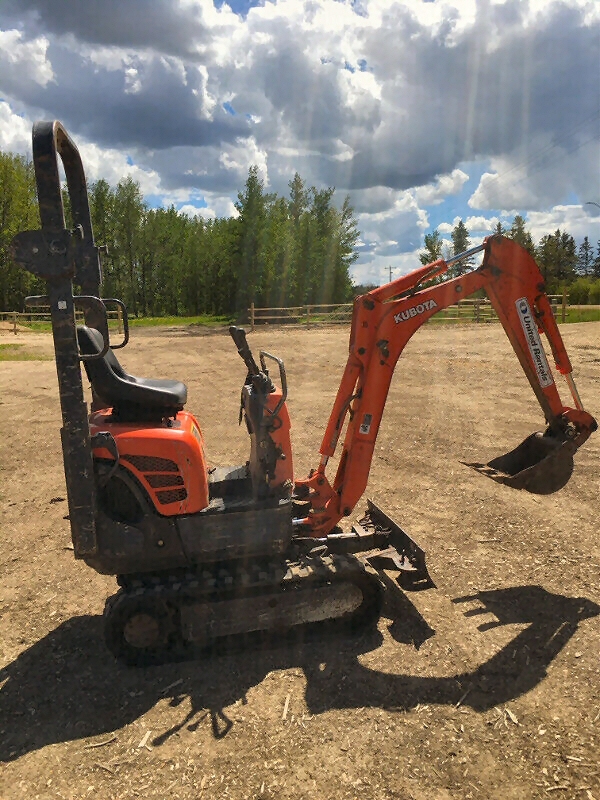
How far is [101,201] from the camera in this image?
52.7 metres

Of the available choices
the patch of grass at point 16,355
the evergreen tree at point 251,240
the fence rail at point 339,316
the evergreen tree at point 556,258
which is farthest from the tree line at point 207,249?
the evergreen tree at point 556,258

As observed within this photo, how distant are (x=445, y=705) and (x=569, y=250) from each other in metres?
89.3

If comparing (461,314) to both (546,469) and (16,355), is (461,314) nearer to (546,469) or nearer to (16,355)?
(16,355)

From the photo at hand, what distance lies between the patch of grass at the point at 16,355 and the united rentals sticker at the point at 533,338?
19811 millimetres

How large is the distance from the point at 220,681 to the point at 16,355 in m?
21.3

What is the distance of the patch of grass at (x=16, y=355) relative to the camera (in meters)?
21.9

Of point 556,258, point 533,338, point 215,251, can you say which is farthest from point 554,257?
point 533,338

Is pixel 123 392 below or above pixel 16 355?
above

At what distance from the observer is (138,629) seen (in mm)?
4359

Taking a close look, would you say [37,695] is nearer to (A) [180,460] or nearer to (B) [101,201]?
(A) [180,460]

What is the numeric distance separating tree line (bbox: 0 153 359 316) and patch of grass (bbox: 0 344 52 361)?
1568cm

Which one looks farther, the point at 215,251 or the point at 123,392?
the point at 215,251

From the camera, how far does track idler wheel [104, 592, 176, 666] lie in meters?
4.31

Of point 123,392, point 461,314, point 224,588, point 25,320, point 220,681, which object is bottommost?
point 220,681
